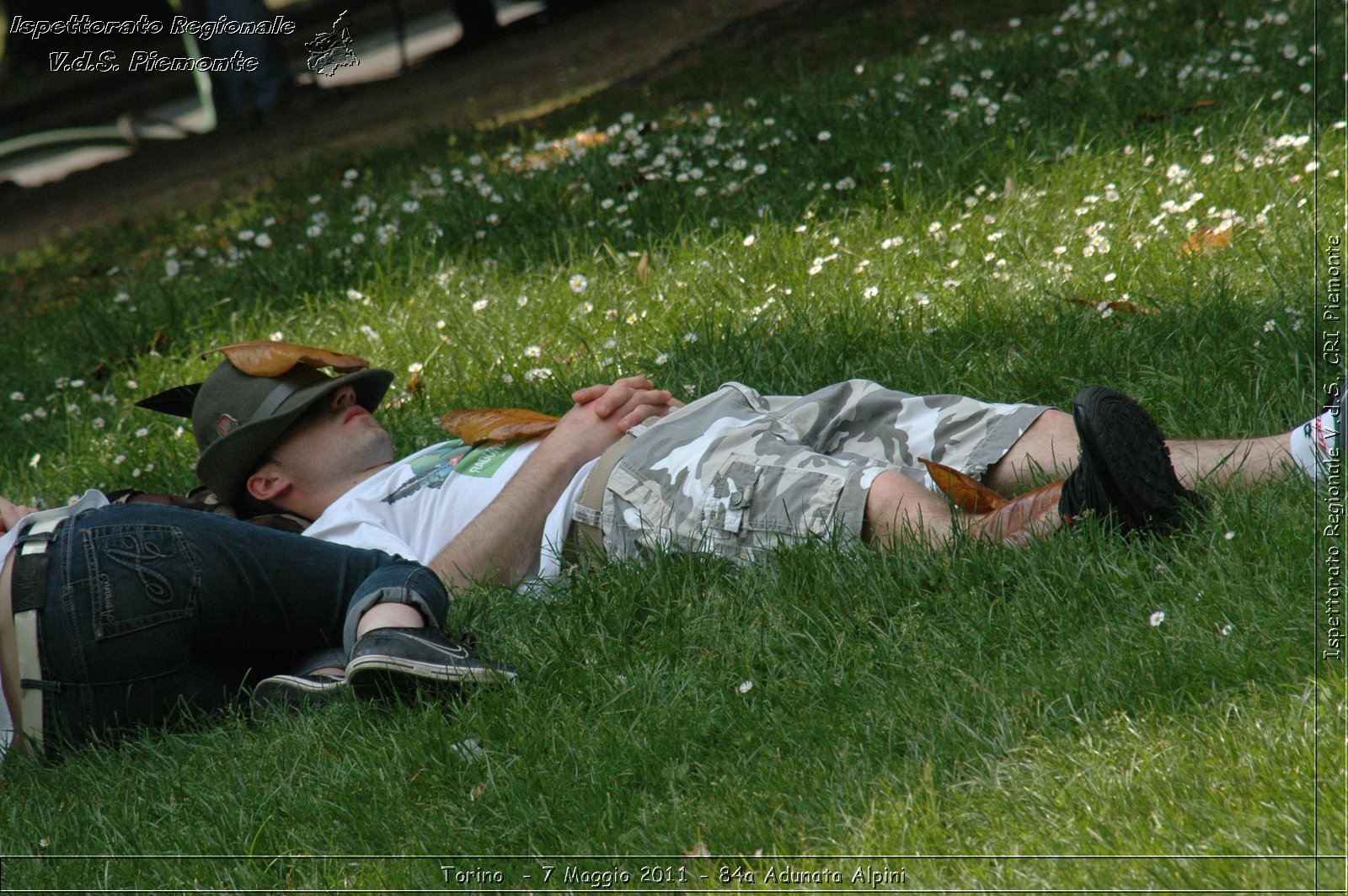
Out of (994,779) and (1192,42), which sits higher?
(1192,42)

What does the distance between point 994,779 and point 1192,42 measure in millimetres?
5475

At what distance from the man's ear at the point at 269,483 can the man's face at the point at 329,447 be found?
18mm

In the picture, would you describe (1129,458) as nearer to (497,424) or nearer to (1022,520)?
(1022,520)

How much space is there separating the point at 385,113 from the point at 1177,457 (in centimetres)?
1150

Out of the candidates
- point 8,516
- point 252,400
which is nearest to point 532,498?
point 252,400

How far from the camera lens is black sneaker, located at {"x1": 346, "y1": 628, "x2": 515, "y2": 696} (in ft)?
8.74

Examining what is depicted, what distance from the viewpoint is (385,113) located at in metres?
13.2

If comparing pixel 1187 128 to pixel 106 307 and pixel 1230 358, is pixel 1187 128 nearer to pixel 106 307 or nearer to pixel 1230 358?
pixel 1230 358

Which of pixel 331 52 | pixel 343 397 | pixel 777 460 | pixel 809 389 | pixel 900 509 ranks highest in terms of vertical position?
pixel 331 52

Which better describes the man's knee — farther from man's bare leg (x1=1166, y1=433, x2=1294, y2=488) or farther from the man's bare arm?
the man's bare arm

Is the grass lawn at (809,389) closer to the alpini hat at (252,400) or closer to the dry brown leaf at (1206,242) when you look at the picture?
the dry brown leaf at (1206,242)

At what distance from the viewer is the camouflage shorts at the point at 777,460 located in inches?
119

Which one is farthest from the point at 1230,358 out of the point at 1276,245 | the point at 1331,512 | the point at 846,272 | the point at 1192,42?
the point at 1192,42

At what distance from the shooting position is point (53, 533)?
286 cm
